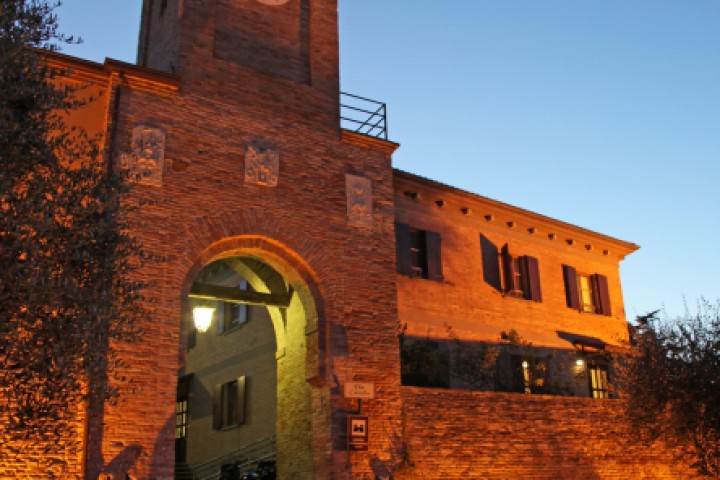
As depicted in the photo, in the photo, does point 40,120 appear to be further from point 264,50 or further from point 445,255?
point 445,255

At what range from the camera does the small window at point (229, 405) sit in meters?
20.0

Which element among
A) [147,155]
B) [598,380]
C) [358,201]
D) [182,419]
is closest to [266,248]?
[358,201]

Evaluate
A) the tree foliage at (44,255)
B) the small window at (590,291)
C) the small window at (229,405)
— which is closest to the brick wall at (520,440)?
the small window at (590,291)

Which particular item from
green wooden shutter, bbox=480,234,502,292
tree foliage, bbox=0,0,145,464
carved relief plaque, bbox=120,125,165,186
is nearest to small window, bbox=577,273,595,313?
green wooden shutter, bbox=480,234,502,292

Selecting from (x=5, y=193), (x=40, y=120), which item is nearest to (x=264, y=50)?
(x=40, y=120)

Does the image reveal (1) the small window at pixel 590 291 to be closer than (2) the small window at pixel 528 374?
No

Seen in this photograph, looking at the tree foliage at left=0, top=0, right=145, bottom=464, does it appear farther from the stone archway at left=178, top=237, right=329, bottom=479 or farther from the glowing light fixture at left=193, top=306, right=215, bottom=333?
the glowing light fixture at left=193, top=306, right=215, bottom=333

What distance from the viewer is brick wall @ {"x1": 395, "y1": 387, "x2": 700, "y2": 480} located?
14.1m

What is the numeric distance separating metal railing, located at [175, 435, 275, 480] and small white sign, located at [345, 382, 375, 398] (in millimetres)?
4935

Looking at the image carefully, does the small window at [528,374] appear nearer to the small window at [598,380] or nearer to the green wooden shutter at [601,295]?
the small window at [598,380]

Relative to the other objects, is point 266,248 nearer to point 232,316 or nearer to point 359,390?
point 359,390

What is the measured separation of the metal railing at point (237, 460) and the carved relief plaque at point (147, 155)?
24.8 feet

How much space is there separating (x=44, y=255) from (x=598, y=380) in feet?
55.8

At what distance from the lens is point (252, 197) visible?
13.6 meters
